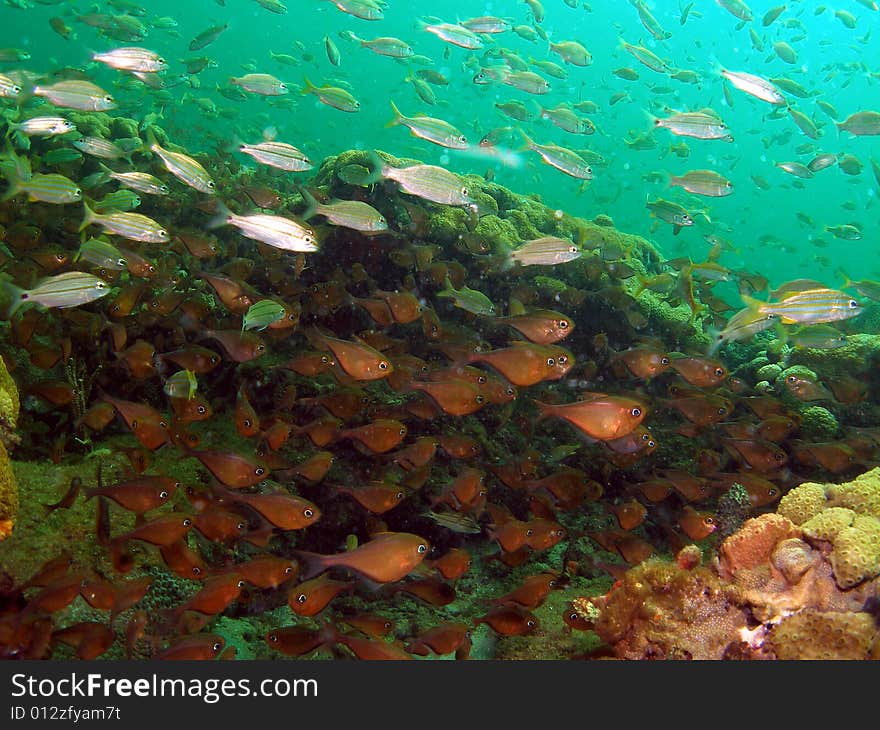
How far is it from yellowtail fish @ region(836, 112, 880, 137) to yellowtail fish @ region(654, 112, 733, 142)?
455cm

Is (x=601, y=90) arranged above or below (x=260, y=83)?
below

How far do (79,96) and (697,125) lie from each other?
319 inches

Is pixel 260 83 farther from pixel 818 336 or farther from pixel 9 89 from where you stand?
pixel 818 336

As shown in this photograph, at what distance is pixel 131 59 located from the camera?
22.0 feet

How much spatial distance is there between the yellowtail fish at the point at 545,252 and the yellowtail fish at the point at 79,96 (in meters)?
4.89

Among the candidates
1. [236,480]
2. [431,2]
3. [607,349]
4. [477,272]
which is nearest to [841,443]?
[607,349]

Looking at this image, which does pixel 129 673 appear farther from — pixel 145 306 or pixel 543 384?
pixel 543 384

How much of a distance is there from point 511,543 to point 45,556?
324cm

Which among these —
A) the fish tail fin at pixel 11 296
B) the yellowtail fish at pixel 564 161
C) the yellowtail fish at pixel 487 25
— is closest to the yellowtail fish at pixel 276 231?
the fish tail fin at pixel 11 296

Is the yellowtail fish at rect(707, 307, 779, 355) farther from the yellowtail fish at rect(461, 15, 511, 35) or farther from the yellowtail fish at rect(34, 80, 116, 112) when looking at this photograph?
the yellowtail fish at rect(461, 15, 511, 35)

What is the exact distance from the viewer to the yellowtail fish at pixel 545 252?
565 cm

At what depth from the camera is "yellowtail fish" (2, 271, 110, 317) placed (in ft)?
13.4

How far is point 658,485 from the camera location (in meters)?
4.71

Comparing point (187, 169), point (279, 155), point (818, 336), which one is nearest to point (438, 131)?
point (279, 155)
